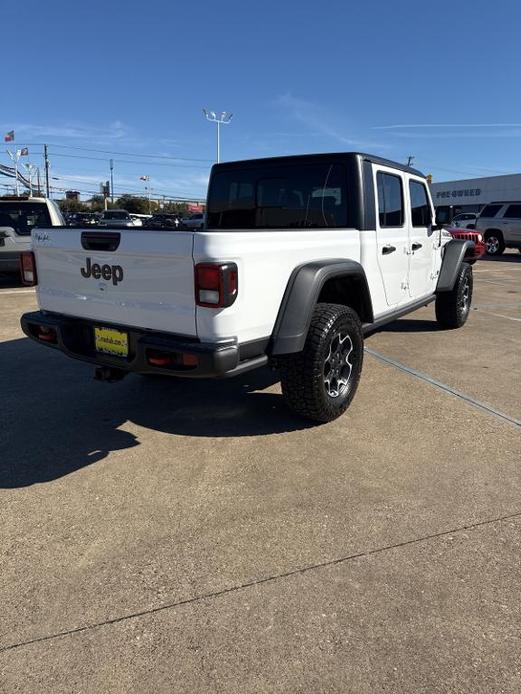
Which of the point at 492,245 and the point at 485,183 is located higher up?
the point at 485,183

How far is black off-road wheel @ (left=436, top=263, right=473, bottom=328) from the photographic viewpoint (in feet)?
22.3

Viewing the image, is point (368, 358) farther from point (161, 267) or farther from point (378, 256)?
point (161, 267)

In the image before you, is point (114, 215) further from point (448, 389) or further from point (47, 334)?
point (448, 389)

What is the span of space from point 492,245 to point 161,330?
66.6ft

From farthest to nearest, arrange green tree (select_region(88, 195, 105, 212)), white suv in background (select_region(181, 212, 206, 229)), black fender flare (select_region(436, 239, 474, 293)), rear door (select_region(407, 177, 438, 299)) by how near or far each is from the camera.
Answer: green tree (select_region(88, 195, 105, 212)) → black fender flare (select_region(436, 239, 474, 293)) → rear door (select_region(407, 177, 438, 299)) → white suv in background (select_region(181, 212, 206, 229))

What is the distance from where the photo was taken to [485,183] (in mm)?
50344

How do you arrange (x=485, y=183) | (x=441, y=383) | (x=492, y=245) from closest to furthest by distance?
1. (x=441, y=383)
2. (x=492, y=245)
3. (x=485, y=183)

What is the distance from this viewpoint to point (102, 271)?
130 inches

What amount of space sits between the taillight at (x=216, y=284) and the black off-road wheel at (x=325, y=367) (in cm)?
79

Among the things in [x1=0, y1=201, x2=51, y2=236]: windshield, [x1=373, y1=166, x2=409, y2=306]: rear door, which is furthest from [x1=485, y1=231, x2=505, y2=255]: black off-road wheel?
[x1=373, y1=166, x2=409, y2=306]: rear door

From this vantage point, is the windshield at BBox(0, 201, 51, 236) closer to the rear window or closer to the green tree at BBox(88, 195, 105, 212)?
the rear window

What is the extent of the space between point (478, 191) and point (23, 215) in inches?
1973

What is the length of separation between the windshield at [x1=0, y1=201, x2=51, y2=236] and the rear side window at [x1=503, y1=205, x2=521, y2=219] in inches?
650

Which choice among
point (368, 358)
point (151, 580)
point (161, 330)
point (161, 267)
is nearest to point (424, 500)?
point (151, 580)
